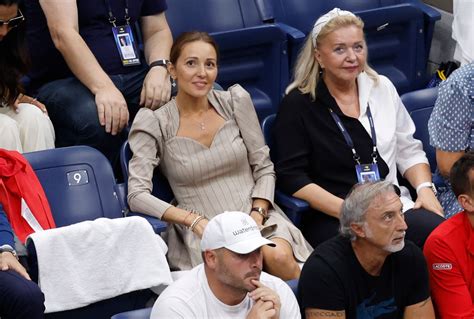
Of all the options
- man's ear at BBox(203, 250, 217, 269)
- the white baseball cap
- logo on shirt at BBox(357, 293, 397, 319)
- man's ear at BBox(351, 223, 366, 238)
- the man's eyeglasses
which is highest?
the man's eyeglasses

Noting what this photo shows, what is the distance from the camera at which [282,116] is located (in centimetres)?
430

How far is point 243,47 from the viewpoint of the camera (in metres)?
4.84

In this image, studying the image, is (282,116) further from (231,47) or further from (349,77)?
(231,47)

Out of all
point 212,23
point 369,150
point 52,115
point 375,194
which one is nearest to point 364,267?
point 375,194

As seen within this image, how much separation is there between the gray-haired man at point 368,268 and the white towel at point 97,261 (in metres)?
0.51

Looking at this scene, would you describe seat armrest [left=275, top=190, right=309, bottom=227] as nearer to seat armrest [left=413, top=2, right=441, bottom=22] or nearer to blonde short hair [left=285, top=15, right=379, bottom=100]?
blonde short hair [left=285, top=15, right=379, bottom=100]

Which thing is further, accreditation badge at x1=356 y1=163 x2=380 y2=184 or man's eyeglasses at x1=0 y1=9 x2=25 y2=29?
accreditation badge at x1=356 y1=163 x2=380 y2=184

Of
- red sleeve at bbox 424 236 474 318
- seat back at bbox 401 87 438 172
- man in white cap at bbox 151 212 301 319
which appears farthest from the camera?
seat back at bbox 401 87 438 172

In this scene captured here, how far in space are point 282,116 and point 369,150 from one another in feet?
1.23

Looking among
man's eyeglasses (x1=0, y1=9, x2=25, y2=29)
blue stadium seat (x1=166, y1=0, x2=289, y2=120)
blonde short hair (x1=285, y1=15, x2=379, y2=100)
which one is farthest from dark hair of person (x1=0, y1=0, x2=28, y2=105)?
blonde short hair (x1=285, y1=15, x2=379, y2=100)

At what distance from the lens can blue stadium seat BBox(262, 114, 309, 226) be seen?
413 cm

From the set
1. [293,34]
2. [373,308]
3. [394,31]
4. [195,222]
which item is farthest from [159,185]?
[394,31]

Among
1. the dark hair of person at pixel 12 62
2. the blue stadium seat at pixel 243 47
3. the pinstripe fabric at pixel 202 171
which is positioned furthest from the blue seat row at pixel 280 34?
the dark hair of person at pixel 12 62

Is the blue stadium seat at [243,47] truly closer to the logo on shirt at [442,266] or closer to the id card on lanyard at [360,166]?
the id card on lanyard at [360,166]
